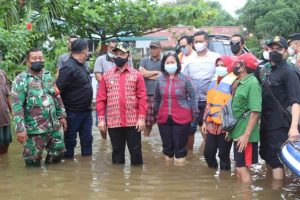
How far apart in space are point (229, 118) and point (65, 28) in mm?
8027

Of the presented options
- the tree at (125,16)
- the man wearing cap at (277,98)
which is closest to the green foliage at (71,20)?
the tree at (125,16)

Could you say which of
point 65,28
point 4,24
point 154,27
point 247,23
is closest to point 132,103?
point 4,24

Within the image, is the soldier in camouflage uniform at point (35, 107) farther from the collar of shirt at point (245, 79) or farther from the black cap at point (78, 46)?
the collar of shirt at point (245, 79)

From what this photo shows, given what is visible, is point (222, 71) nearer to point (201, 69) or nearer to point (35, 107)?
point (201, 69)

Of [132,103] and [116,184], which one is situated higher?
[132,103]

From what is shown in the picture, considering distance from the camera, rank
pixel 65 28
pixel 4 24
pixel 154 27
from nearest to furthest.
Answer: pixel 4 24 < pixel 65 28 < pixel 154 27

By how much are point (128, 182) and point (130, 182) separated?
0.08ft

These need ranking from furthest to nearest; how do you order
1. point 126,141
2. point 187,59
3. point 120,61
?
point 187,59 < point 126,141 < point 120,61

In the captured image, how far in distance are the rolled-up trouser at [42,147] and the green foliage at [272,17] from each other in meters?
20.4

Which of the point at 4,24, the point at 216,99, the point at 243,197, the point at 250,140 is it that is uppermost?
the point at 4,24

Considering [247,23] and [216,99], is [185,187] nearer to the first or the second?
[216,99]

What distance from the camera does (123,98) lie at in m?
6.70

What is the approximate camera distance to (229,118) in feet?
18.8

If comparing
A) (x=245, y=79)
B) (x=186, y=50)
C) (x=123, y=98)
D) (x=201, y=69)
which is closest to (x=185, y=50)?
(x=186, y=50)
